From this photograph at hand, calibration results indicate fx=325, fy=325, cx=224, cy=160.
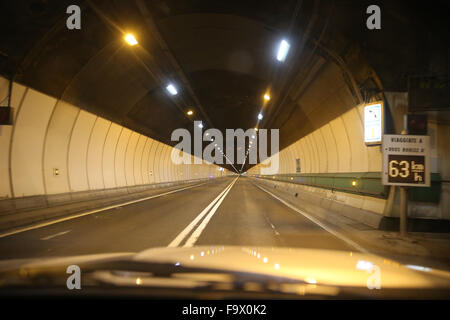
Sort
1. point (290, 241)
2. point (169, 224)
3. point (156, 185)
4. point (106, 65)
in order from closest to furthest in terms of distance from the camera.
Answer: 1. point (290, 241)
2. point (169, 224)
3. point (106, 65)
4. point (156, 185)

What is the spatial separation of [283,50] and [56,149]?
36.5 ft

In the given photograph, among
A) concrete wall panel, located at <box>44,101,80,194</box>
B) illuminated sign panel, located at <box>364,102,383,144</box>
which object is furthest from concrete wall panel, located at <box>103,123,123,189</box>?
illuminated sign panel, located at <box>364,102,383,144</box>

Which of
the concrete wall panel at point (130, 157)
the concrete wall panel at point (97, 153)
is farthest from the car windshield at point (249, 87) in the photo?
the concrete wall panel at point (130, 157)

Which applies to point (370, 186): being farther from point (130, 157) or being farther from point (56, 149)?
point (130, 157)

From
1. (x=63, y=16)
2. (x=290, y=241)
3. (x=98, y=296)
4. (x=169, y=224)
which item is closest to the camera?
(x=98, y=296)

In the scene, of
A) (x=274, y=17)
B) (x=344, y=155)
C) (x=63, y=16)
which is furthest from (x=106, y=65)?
(x=344, y=155)

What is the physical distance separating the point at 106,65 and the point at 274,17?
7.46 m

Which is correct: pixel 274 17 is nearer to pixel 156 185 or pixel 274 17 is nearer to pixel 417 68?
pixel 417 68

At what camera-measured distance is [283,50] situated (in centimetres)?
1262

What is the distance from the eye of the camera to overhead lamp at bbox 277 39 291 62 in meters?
12.0

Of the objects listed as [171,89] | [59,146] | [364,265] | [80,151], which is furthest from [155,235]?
[171,89]

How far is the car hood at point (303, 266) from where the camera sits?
3.02m

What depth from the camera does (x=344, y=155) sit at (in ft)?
50.9

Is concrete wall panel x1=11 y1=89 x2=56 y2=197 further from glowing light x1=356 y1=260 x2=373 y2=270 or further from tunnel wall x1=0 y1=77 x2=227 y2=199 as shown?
glowing light x1=356 y1=260 x2=373 y2=270
